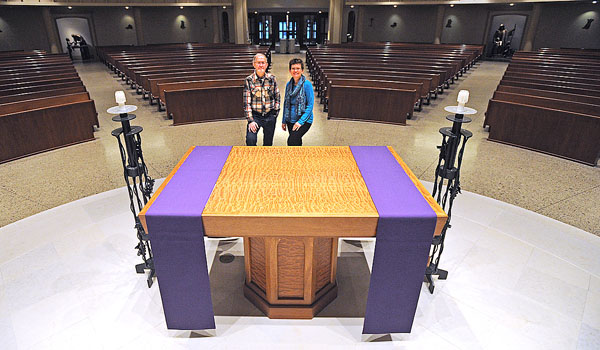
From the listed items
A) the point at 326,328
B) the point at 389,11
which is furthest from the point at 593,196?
the point at 389,11

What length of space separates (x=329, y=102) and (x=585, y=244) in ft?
15.3

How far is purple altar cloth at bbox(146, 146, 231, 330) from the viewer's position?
1.60 m

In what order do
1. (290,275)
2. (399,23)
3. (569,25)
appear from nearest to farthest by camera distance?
(290,275)
(569,25)
(399,23)

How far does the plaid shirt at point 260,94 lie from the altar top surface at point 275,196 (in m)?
1.31

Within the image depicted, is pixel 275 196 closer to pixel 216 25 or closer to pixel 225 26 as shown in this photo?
pixel 216 25

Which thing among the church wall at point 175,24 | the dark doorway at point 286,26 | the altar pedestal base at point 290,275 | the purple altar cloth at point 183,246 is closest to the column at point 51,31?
the church wall at point 175,24

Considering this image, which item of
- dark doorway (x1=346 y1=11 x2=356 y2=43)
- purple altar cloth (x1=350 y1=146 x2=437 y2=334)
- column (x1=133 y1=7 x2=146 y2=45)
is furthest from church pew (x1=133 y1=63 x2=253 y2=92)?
dark doorway (x1=346 y1=11 x2=356 y2=43)

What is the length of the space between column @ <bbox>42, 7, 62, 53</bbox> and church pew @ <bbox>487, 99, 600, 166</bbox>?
18949mm

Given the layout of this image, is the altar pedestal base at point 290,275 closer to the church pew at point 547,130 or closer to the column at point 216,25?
the church pew at point 547,130

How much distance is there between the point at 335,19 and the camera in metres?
18.4

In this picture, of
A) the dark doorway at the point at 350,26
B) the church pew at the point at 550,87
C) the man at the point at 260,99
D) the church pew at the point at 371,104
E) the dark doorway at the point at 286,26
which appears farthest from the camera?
the dark doorway at the point at 286,26

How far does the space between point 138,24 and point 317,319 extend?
20265 millimetres

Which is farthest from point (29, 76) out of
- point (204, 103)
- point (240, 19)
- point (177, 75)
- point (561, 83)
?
point (240, 19)

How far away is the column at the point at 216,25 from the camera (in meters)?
19.2
